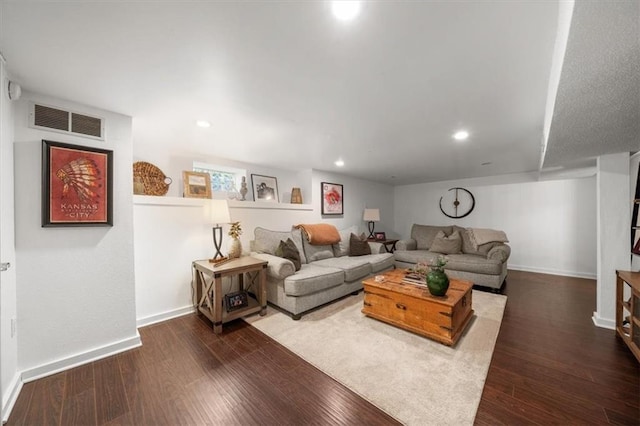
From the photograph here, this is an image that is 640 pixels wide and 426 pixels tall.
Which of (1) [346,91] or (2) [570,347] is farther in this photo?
(2) [570,347]

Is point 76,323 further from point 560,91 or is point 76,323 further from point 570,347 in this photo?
point 570,347

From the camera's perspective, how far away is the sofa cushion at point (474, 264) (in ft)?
11.4

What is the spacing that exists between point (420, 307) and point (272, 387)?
59.6 inches

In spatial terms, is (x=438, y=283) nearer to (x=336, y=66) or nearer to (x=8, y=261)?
(x=336, y=66)

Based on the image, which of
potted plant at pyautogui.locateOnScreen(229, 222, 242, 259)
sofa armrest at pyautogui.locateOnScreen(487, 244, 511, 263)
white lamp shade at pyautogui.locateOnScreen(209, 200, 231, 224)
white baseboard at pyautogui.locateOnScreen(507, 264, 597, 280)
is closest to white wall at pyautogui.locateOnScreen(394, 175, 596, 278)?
white baseboard at pyautogui.locateOnScreen(507, 264, 597, 280)

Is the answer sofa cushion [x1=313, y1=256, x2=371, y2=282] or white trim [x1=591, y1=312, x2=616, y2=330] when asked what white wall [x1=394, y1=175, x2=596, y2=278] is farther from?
sofa cushion [x1=313, y1=256, x2=371, y2=282]

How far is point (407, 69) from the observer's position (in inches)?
57.1

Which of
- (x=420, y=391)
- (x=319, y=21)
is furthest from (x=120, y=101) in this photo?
(x=420, y=391)

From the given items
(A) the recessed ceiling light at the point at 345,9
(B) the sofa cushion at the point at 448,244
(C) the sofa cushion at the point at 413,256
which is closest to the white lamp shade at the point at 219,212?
(A) the recessed ceiling light at the point at 345,9

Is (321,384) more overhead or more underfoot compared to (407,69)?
more underfoot

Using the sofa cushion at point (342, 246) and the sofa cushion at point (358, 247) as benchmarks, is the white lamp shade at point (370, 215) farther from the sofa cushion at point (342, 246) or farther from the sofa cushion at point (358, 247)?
the sofa cushion at point (358, 247)

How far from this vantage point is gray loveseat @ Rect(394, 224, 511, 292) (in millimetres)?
3518

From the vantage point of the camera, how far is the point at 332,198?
16.2 ft

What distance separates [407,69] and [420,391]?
6.98 feet
